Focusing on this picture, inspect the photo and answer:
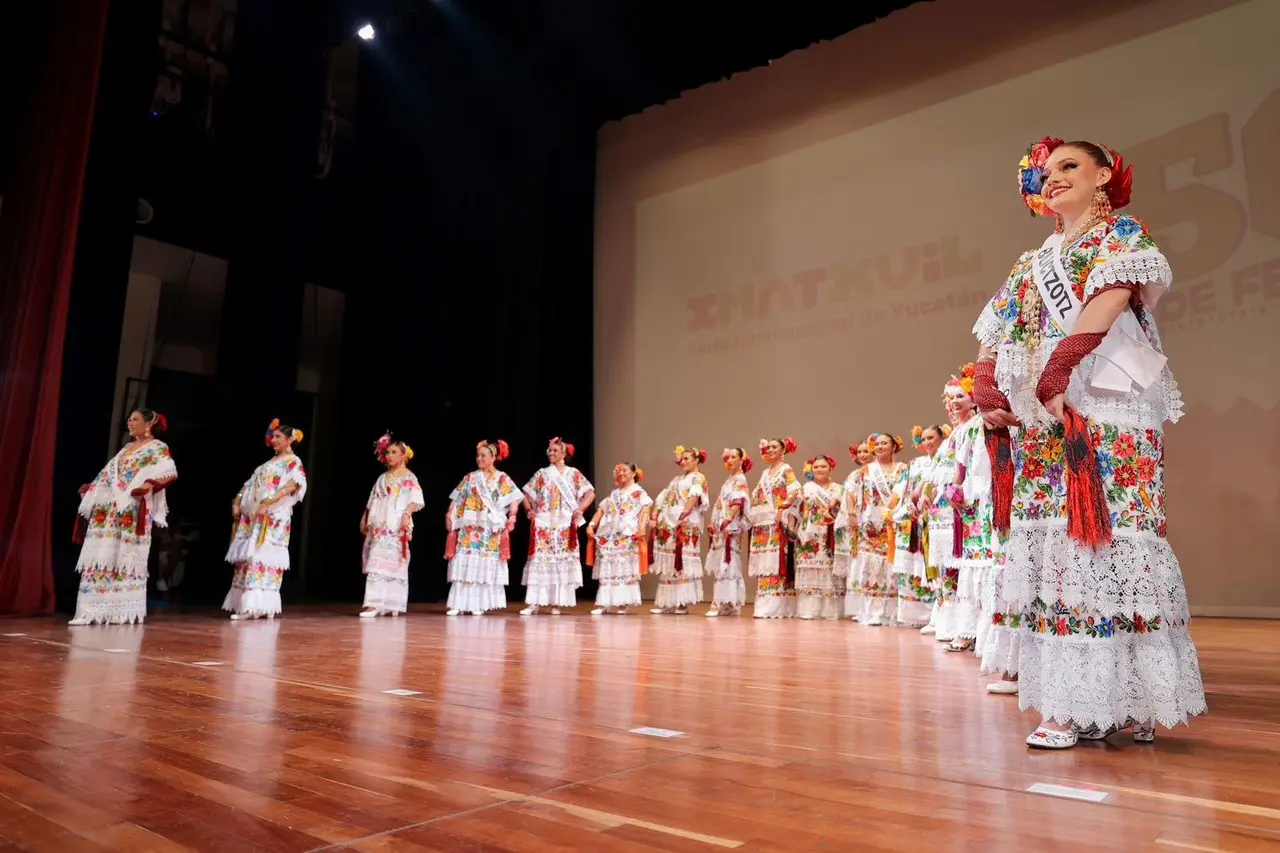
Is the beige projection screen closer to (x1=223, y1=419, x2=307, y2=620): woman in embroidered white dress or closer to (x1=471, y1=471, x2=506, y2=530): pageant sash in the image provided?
(x1=471, y1=471, x2=506, y2=530): pageant sash

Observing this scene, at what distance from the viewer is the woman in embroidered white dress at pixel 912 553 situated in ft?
18.6

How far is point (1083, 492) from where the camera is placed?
1831 millimetres

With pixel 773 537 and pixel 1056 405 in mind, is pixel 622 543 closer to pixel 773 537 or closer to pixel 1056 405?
pixel 773 537

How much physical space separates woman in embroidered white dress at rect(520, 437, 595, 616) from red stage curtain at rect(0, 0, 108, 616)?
3.51 metres

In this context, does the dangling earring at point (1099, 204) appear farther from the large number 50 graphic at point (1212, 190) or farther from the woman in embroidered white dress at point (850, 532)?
the large number 50 graphic at point (1212, 190)

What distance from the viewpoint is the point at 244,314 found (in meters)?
7.98

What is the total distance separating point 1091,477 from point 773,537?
17.8 ft

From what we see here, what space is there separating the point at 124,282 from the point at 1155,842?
25.0ft

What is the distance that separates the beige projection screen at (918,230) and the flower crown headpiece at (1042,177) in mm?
4959

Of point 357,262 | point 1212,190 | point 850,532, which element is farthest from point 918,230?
point 357,262

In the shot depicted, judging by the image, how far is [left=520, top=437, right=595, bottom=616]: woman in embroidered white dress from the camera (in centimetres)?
745

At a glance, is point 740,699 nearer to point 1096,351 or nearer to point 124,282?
point 1096,351

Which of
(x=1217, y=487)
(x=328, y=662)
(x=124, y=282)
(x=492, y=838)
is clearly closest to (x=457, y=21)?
(x=124, y=282)

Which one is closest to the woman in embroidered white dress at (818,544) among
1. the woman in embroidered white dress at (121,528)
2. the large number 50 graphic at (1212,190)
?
the large number 50 graphic at (1212,190)
